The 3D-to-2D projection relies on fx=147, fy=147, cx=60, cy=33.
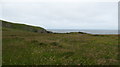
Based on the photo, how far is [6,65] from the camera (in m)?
9.34

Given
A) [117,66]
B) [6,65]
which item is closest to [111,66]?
[117,66]

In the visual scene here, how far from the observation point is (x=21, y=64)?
9.38 m

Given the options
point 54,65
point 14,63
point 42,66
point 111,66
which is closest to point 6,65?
point 14,63

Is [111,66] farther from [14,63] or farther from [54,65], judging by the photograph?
[14,63]

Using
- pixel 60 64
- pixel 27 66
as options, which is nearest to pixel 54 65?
pixel 60 64

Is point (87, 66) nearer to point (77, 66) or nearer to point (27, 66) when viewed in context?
point (77, 66)

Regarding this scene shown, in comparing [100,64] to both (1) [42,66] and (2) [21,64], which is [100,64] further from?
(2) [21,64]

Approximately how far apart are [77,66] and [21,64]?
356cm

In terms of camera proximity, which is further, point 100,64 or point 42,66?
point 100,64

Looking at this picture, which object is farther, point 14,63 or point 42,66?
point 14,63

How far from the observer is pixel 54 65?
9203mm

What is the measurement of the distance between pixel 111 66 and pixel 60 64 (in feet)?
10.8

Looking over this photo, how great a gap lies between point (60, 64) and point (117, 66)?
12.1 feet

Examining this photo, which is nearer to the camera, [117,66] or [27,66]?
[27,66]
